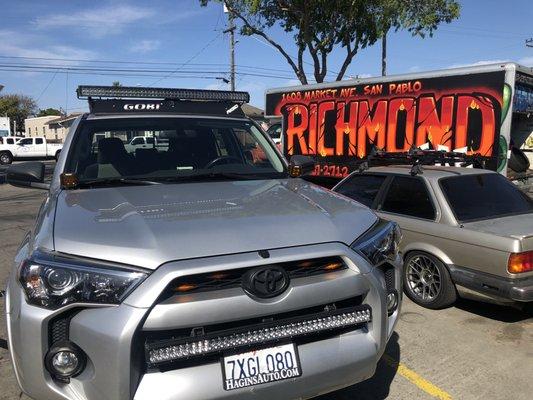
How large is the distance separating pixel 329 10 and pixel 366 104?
8.75 meters

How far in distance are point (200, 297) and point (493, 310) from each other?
382 centimetres

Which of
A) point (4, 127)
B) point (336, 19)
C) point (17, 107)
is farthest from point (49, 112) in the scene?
point (336, 19)

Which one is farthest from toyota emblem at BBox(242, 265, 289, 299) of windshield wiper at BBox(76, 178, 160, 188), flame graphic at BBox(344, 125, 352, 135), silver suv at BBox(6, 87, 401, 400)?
flame graphic at BBox(344, 125, 352, 135)

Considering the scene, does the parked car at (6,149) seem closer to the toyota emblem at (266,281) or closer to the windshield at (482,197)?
the windshield at (482,197)

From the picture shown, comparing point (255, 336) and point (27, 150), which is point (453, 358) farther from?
point (27, 150)

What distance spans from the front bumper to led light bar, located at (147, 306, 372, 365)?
0.06 meters

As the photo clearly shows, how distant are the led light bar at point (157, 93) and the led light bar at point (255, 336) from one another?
257 centimetres

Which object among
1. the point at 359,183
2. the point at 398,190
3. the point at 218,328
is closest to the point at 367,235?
the point at 218,328

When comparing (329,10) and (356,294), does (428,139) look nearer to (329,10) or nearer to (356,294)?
(356,294)

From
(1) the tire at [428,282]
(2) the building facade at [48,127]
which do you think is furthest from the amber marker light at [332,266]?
(2) the building facade at [48,127]

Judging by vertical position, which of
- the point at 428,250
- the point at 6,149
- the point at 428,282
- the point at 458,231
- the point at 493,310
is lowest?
the point at 6,149

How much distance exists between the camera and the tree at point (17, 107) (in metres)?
82.7

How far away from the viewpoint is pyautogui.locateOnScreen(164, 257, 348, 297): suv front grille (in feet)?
6.87

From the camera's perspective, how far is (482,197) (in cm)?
515
